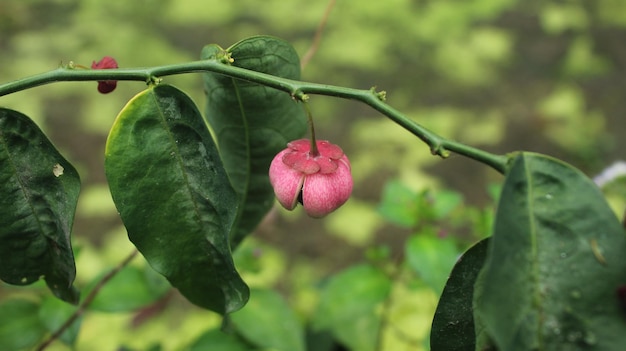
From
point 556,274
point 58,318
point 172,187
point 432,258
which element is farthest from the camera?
point 432,258

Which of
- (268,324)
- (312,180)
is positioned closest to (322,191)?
(312,180)

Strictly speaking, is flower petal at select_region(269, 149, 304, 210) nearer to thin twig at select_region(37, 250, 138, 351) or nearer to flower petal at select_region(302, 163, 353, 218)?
flower petal at select_region(302, 163, 353, 218)

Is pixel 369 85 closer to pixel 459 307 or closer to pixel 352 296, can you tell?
pixel 352 296

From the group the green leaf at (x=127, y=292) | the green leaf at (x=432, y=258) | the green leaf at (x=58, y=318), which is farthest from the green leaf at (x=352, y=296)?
the green leaf at (x=58, y=318)

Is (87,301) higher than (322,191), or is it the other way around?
(322,191)

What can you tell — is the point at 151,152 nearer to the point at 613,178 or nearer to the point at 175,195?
the point at 175,195

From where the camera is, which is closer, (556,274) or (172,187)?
(556,274)
